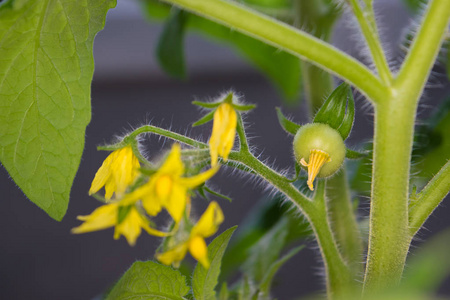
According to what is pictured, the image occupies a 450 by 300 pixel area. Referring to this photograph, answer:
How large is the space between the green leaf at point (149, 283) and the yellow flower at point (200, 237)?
0.06m

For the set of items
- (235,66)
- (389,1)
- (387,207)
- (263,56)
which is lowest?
(387,207)

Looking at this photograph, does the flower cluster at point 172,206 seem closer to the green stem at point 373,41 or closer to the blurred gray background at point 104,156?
the green stem at point 373,41

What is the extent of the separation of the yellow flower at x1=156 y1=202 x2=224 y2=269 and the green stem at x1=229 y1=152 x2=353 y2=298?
0.23 feet

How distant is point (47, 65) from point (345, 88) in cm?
18

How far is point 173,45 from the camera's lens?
0.68m

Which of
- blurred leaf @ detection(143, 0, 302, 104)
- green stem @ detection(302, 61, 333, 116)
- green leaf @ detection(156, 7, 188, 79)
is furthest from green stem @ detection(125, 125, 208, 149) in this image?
blurred leaf @ detection(143, 0, 302, 104)

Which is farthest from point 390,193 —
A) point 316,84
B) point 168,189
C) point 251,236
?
point 251,236

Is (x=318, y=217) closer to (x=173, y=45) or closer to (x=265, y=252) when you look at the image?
(x=265, y=252)

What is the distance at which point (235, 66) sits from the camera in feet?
5.21

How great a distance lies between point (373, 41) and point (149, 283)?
0.19 meters

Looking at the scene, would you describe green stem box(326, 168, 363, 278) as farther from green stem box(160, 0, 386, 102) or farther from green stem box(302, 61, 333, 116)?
green stem box(160, 0, 386, 102)

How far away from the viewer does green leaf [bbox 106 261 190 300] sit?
333mm

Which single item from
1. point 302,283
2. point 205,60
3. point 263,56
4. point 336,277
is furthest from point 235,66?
point 336,277

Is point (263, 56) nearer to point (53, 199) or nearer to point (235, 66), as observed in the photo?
point (53, 199)
